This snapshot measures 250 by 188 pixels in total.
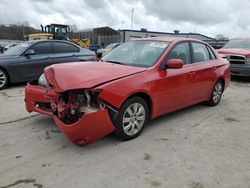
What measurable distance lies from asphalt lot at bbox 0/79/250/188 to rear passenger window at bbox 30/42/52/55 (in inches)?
148

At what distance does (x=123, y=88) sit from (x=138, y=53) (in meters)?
1.29

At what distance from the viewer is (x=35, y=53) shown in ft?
27.6

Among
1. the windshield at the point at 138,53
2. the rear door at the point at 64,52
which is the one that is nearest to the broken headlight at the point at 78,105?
the windshield at the point at 138,53

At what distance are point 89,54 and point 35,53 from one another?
1966 mm

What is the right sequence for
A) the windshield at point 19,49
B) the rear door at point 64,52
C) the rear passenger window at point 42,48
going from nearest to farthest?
the windshield at point 19,49, the rear passenger window at point 42,48, the rear door at point 64,52

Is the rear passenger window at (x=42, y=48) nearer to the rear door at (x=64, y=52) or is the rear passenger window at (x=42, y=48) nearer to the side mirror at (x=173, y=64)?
the rear door at (x=64, y=52)

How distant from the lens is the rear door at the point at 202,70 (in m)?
5.32

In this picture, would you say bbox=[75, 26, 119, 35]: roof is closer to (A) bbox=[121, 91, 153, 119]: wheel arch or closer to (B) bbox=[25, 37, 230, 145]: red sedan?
(B) bbox=[25, 37, 230, 145]: red sedan

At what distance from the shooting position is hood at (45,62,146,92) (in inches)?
139

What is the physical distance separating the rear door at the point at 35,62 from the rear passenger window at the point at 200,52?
4.96 metres

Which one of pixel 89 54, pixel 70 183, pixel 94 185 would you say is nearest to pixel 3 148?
pixel 70 183

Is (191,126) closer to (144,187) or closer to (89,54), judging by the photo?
(144,187)

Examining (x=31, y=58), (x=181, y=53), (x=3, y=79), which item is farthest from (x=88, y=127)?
(x=31, y=58)

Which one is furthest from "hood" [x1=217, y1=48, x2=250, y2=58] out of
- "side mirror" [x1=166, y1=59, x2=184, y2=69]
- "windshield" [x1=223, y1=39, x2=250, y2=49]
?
"side mirror" [x1=166, y1=59, x2=184, y2=69]
